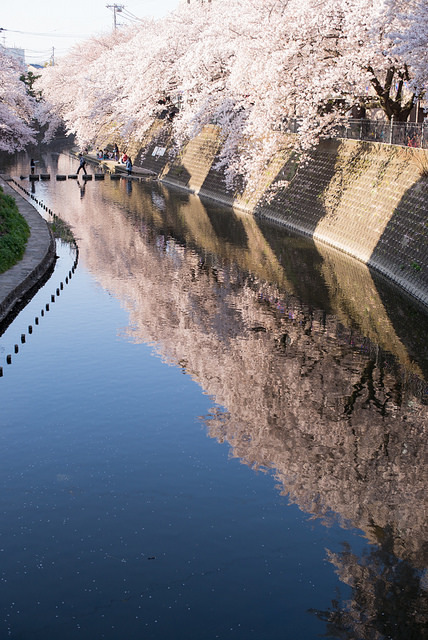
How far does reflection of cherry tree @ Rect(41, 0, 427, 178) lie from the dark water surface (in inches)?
368

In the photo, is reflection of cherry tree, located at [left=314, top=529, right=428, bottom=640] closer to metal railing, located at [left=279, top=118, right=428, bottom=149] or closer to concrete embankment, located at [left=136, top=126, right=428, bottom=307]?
concrete embankment, located at [left=136, top=126, right=428, bottom=307]

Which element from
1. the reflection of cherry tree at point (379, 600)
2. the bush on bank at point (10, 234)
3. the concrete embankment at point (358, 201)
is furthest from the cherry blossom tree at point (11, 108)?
the reflection of cherry tree at point (379, 600)

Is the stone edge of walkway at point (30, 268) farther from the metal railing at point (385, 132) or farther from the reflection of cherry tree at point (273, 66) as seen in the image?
the metal railing at point (385, 132)

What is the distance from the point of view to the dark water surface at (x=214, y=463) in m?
10.2

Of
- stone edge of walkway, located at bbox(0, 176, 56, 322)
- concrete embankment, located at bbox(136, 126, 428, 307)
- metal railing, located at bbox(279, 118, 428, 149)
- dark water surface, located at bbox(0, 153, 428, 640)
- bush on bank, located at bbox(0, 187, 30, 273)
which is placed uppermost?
metal railing, located at bbox(279, 118, 428, 149)

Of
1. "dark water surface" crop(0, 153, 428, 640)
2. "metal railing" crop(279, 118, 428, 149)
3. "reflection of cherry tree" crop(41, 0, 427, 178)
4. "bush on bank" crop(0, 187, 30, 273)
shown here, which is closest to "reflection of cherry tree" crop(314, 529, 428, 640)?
"dark water surface" crop(0, 153, 428, 640)

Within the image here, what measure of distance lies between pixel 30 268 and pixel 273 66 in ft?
50.9

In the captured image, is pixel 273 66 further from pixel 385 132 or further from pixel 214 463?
pixel 214 463

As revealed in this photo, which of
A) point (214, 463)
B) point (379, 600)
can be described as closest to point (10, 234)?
point (214, 463)

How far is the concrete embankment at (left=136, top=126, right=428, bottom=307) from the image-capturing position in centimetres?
2684

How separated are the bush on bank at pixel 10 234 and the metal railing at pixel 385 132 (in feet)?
48.1

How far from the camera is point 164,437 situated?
15297mm

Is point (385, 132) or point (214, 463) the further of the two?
point (385, 132)

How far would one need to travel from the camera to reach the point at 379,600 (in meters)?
10.4
